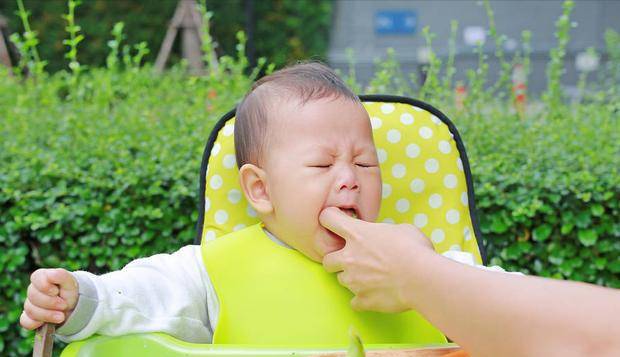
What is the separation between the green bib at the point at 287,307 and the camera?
5.91ft

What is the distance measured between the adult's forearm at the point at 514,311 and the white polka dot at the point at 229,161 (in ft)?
2.61

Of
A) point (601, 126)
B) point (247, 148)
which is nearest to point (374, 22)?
point (601, 126)

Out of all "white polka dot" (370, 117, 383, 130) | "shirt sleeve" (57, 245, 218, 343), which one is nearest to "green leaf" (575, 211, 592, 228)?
"white polka dot" (370, 117, 383, 130)

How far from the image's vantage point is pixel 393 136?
2.22 metres

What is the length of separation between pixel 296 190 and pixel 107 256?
4.06ft

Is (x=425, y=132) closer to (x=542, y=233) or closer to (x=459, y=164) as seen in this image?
(x=459, y=164)

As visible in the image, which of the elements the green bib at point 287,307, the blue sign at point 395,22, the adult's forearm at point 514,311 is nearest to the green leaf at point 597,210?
the green bib at point 287,307

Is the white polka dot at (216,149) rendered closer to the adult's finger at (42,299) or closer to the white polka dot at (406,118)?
the white polka dot at (406,118)

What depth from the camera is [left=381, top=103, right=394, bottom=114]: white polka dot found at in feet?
7.40

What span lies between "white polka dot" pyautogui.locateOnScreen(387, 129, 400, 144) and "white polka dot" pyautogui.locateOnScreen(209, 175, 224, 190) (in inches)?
17.7

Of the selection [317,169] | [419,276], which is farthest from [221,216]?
[419,276]

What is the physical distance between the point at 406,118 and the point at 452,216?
288 mm

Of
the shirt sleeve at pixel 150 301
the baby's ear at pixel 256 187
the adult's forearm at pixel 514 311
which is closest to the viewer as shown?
the adult's forearm at pixel 514 311

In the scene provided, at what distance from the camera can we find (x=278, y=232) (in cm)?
191
